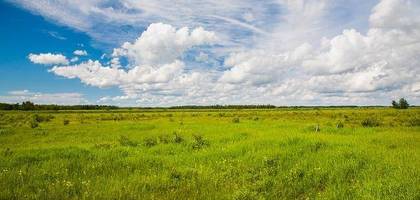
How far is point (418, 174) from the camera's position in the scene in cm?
1090

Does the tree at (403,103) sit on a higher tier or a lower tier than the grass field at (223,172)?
higher

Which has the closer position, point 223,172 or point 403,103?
point 223,172

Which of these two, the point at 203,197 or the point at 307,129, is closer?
the point at 203,197

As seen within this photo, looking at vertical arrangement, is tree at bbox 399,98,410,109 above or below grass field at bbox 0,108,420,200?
above

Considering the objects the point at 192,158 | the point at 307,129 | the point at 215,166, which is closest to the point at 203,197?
the point at 215,166

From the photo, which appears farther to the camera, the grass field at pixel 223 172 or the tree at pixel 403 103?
the tree at pixel 403 103

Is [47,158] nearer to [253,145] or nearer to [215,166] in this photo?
[215,166]

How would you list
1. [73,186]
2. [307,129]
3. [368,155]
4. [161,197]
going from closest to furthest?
[161,197]
[73,186]
[368,155]
[307,129]

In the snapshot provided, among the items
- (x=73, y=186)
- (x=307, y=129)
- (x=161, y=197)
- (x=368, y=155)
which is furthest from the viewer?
(x=307, y=129)

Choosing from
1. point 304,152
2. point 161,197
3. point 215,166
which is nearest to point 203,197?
point 161,197

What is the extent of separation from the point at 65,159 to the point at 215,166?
609cm

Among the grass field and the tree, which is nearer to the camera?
the grass field

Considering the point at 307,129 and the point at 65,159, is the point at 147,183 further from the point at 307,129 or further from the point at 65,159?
the point at 307,129

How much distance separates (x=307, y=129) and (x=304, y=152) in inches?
434
